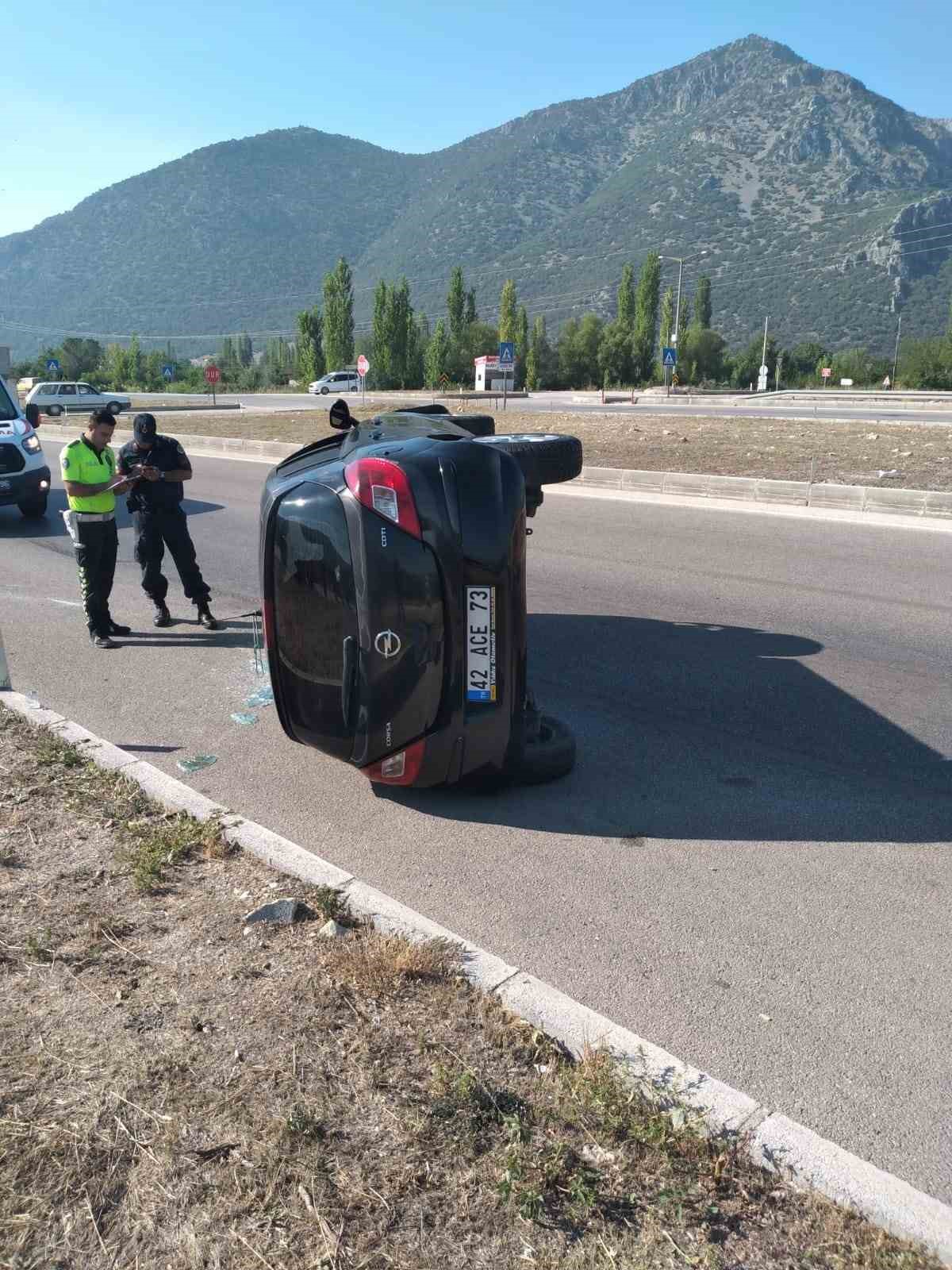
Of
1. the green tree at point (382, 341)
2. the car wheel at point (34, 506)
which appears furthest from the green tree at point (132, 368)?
the car wheel at point (34, 506)

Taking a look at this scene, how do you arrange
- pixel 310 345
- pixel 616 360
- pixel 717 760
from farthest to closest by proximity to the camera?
pixel 310 345 → pixel 616 360 → pixel 717 760

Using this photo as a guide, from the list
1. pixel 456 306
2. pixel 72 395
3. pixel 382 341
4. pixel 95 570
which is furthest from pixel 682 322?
pixel 95 570

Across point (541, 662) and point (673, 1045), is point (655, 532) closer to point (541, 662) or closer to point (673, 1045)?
point (541, 662)

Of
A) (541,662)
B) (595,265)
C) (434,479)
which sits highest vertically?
(595,265)

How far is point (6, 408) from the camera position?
47.6 feet

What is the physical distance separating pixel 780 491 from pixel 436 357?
6726cm

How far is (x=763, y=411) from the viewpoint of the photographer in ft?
129

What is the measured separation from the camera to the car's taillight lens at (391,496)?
4.04 meters

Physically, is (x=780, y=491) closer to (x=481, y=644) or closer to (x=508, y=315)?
(x=481, y=644)

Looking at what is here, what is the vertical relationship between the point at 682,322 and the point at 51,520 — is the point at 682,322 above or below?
above

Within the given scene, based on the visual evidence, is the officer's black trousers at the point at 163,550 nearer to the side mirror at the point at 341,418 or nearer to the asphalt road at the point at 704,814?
the asphalt road at the point at 704,814

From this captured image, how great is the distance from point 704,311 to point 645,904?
4203 inches

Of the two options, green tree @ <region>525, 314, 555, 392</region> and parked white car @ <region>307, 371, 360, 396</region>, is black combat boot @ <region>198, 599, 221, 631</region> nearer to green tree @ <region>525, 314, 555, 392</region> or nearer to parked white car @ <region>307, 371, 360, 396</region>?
parked white car @ <region>307, 371, 360, 396</region>

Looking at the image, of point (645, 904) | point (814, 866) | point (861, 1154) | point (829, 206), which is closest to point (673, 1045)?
point (861, 1154)
